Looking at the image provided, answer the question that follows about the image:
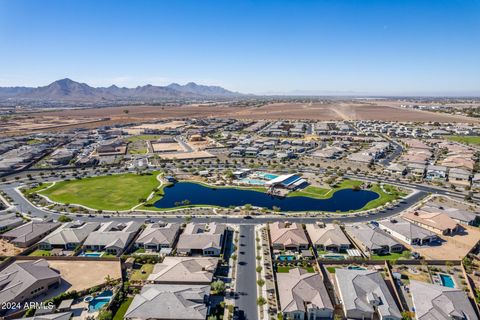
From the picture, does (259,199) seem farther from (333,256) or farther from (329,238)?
(333,256)

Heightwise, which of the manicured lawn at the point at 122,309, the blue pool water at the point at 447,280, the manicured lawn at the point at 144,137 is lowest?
the blue pool water at the point at 447,280

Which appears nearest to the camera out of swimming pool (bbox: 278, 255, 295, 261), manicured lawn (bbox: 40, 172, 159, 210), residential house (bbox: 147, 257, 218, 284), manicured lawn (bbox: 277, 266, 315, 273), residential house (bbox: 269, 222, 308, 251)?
residential house (bbox: 147, 257, 218, 284)

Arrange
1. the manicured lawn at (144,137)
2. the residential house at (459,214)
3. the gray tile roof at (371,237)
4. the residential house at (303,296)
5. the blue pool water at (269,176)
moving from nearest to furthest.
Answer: the residential house at (303,296)
the gray tile roof at (371,237)
the residential house at (459,214)
the blue pool water at (269,176)
the manicured lawn at (144,137)

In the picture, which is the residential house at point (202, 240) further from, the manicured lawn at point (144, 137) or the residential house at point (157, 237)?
the manicured lawn at point (144, 137)

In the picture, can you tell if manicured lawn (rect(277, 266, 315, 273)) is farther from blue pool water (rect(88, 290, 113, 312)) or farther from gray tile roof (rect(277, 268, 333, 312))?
blue pool water (rect(88, 290, 113, 312))

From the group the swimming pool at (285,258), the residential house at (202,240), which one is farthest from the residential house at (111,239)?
the swimming pool at (285,258)

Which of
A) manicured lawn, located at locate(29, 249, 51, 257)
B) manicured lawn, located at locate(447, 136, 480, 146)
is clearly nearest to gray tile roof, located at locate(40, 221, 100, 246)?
manicured lawn, located at locate(29, 249, 51, 257)

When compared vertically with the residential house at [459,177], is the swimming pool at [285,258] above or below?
below
